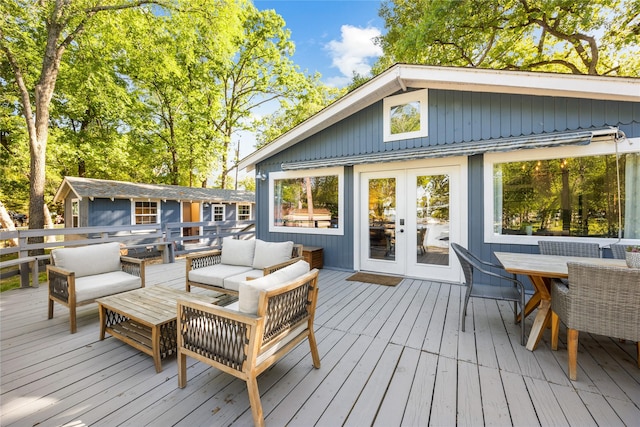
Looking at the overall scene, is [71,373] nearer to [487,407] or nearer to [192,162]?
[487,407]

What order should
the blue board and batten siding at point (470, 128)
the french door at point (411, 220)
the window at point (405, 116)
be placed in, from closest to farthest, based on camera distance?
the blue board and batten siding at point (470, 128), the french door at point (411, 220), the window at point (405, 116)

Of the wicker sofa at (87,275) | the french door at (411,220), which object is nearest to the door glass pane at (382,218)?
the french door at (411,220)

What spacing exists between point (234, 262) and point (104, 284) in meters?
1.58

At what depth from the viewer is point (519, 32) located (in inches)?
304

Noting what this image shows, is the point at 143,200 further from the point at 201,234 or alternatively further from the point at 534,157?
the point at 534,157

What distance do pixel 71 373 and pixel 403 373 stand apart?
2.79 meters

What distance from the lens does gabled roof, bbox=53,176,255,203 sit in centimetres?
875

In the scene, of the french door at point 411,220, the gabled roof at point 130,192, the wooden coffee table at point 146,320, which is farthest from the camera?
the gabled roof at point 130,192

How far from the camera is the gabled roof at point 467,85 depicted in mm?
3455

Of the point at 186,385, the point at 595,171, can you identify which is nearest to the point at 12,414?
the point at 186,385

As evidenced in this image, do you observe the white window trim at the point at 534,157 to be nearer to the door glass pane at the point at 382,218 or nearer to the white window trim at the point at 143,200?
the door glass pane at the point at 382,218

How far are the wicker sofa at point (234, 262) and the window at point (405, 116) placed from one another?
303 centimetres

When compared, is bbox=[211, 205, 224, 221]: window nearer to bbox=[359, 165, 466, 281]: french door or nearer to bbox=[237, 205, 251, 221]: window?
bbox=[237, 205, 251, 221]: window

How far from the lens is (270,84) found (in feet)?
46.2
